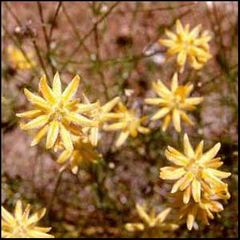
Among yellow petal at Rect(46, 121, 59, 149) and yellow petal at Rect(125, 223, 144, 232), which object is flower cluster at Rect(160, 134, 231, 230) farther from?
yellow petal at Rect(125, 223, 144, 232)

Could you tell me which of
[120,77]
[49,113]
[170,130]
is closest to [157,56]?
[120,77]

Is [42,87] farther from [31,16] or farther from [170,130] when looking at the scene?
[31,16]

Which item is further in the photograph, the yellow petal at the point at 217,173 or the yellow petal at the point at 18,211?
the yellow petal at the point at 18,211

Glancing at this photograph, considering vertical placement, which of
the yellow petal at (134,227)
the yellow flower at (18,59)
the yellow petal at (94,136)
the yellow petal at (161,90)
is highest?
the yellow flower at (18,59)

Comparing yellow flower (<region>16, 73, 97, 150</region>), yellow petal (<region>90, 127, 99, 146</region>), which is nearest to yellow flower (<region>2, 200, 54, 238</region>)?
yellow petal (<region>90, 127, 99, 146</region>)

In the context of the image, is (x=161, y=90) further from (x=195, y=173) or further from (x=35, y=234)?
(x=35, y=234)

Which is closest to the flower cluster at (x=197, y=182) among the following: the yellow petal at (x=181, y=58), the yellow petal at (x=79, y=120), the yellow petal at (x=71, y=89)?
the yellow petal at (x=79, y=120)

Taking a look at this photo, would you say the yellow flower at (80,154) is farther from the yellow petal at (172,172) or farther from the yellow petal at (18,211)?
the yellow petal at (172,172)
